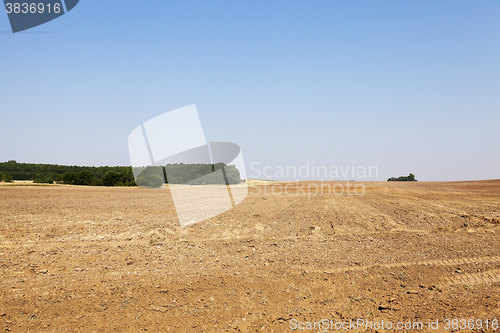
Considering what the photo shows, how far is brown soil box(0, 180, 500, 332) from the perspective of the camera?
4902 millimetres

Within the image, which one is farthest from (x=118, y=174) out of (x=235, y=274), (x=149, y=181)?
(x=235, y=274)

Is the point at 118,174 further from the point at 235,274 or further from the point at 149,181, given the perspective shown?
the point at 235,274

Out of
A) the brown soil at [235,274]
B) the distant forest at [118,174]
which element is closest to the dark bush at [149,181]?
the distant forest at [118,174]

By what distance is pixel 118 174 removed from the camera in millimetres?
43938

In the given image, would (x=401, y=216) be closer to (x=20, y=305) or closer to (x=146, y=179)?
(x=20, y=305)

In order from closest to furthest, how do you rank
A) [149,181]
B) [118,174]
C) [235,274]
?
[235,274]
[149,181]
[118,174]

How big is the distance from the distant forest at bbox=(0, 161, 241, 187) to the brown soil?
97.9 feet

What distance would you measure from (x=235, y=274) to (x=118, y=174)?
137 feet

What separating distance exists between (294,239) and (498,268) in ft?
17.3

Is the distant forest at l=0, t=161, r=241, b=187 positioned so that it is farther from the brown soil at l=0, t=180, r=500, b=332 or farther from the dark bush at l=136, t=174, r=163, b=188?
the brown soil at l=0, t=180, r=500, b=332

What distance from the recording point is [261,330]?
4570mm

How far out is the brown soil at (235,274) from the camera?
4.90 meters

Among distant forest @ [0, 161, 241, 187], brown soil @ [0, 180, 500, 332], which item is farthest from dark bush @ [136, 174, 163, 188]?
brown soil @ [0, 180, 500, 332]

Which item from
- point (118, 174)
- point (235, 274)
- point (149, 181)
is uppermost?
point (118, 174)
